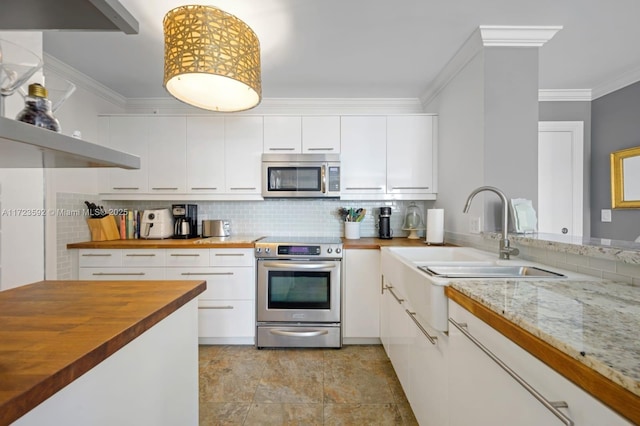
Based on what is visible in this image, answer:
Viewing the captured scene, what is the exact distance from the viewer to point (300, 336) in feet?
7.98

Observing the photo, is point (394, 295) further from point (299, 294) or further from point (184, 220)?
point (184, 220)

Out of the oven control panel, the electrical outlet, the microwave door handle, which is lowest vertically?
the oven control panel

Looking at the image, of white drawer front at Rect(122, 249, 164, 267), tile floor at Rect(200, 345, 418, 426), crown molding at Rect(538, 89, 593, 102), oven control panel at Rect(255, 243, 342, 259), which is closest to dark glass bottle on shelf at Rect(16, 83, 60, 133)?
tile floor at Rect(200, 345, 418, 426)

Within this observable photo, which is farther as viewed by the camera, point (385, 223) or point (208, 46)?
point (385, 223)

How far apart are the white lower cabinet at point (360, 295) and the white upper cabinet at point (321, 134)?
102cm

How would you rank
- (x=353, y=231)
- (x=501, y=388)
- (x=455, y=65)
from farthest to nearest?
(x=353, y=231) < (x=455, y=65) < (x=501, y=388)

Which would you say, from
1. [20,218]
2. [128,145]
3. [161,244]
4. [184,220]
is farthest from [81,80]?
[20,218]

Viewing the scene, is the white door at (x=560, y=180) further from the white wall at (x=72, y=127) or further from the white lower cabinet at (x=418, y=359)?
the white wall at (x=72, y=127)

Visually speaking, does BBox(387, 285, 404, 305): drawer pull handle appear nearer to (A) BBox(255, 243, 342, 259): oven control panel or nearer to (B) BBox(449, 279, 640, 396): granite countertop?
(A) BBox(255, 243, 342, 259): oven control panel

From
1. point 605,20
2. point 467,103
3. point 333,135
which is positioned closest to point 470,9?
point 467,103

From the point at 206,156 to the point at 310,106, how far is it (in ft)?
3.82

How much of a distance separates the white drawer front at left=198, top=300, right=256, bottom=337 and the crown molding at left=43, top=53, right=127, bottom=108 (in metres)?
2.19

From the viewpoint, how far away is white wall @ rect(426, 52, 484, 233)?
6.60 feet

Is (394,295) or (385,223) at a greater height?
(385,223)
